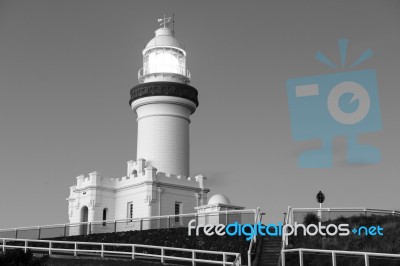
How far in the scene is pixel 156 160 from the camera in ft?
144

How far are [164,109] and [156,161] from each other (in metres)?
3.81

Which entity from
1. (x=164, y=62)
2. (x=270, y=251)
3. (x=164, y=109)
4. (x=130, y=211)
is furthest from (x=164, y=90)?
(x=270, y=251)

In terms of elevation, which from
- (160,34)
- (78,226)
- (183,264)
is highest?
(160,34)

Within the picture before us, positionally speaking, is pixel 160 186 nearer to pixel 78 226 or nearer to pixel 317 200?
pixel 78 226

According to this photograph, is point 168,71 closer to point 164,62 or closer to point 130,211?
point 164,62

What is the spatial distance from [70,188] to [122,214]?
5.00 m

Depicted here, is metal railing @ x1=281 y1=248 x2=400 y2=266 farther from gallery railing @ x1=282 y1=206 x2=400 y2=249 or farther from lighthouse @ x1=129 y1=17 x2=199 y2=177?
lighthouse @ x1=129 y1=17 x2=199 y2=177

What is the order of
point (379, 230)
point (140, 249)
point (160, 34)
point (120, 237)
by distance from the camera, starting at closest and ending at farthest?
1. point (379, 230)
2. point (140, 249)
3. point (120, 237)
4. point (160, 34)

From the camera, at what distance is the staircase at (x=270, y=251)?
25748 millimetres

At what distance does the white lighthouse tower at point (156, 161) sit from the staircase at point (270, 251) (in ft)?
42.7

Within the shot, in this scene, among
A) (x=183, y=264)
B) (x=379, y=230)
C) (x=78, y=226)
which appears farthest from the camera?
(x=78, y=226)

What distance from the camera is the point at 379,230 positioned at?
29.0 meters

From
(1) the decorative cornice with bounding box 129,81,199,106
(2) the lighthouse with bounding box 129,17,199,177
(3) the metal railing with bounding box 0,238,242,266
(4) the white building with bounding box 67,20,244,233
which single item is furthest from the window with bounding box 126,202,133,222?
(3) the metal railing with bounding box 0,238,242,266

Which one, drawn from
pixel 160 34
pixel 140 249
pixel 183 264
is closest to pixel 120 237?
pixel 140 249
